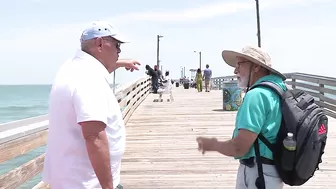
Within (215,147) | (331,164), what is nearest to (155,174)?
(331,164)

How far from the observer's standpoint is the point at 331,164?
281 inches

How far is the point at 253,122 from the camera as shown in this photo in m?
2.67

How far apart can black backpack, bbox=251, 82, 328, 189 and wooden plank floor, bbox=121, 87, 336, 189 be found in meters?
3.21

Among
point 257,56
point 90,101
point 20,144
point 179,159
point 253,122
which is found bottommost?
point 179,159

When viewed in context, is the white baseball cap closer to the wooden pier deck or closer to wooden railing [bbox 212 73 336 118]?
the wooden pier deck

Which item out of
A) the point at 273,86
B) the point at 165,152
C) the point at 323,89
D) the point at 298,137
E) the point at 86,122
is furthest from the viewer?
the point at 323,89

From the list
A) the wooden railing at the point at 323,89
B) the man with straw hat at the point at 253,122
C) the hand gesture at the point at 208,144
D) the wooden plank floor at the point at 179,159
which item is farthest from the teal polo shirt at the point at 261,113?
the wooden railing at the point at 323,89

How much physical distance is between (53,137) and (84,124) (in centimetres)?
27

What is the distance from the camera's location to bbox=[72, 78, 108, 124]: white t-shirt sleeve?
7.77 ft

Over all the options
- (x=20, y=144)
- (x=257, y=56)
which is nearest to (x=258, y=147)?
(x=257, y=56)

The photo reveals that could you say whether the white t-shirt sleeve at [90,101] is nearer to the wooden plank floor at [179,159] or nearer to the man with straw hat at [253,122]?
the man with straw hat at [253,122]

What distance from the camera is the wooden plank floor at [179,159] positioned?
6.14m

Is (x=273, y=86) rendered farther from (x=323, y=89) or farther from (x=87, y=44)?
(x=323, y=89)

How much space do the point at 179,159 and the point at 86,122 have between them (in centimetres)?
526
